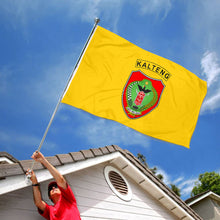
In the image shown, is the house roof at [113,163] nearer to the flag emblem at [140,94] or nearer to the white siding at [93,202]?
the white siding at [93,202]

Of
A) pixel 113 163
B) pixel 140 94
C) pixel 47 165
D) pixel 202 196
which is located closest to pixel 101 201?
pixel 113 163

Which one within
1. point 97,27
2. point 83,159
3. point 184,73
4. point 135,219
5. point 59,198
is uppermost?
point 97,27

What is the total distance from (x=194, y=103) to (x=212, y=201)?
13839mm

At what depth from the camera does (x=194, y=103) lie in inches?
186

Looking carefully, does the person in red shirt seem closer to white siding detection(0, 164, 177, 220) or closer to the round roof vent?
white siding detection(0, 164, 177, 220)

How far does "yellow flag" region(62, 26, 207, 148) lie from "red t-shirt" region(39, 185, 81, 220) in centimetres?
143

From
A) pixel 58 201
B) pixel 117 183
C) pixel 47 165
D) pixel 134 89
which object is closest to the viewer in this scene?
pixel 47 165

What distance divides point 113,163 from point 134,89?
2.51 meters

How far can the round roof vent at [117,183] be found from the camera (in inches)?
194

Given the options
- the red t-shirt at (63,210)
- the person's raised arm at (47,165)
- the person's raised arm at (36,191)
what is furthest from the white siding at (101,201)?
the person's raised arm at (47,165)

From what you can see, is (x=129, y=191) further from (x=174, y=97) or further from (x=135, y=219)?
(x=174, y=97)

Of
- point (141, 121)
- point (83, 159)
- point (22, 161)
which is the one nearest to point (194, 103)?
point (141, 121)

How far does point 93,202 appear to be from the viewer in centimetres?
413

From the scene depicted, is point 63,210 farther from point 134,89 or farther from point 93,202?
point 134,89
